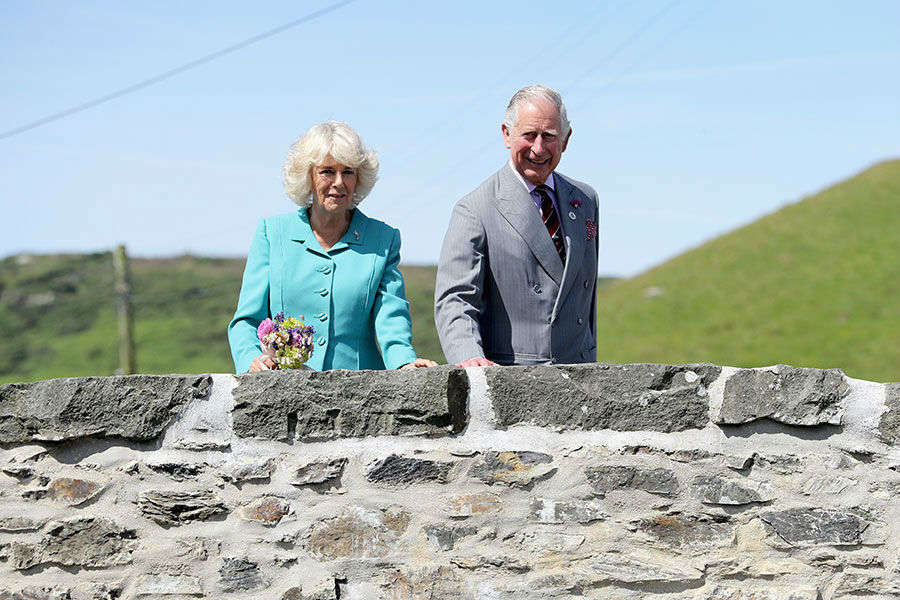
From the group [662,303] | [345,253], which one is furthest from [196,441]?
[662,303]

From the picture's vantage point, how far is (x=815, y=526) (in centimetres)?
356

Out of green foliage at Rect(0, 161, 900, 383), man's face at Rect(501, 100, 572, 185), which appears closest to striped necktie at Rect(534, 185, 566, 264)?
man's face at Rect(501, 100, 572, 185)

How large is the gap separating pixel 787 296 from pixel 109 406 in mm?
29503

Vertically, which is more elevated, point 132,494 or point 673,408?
point 673,408

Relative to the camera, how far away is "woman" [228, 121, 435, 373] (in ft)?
13.1

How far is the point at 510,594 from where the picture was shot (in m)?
3.51

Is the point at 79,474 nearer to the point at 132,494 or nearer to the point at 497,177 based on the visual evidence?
the point at 132,494

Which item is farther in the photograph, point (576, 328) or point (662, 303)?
point (662, 303)

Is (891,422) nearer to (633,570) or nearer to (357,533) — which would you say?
(633,570)

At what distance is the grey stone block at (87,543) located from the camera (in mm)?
3594

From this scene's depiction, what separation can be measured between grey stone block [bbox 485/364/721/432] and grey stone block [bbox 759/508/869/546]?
1.35 feet

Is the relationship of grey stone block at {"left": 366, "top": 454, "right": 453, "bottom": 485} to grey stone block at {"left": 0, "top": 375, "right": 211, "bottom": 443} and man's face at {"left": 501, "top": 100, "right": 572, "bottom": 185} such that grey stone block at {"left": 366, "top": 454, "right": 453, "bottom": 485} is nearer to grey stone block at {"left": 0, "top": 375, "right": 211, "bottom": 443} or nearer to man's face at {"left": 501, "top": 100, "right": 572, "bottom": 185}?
grey stone block at {"left": 0, "top": 375, "right": 211, "bottom": 443}

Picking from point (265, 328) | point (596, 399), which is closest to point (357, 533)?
point (265, 328)

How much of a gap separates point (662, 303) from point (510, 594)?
28858 mm
